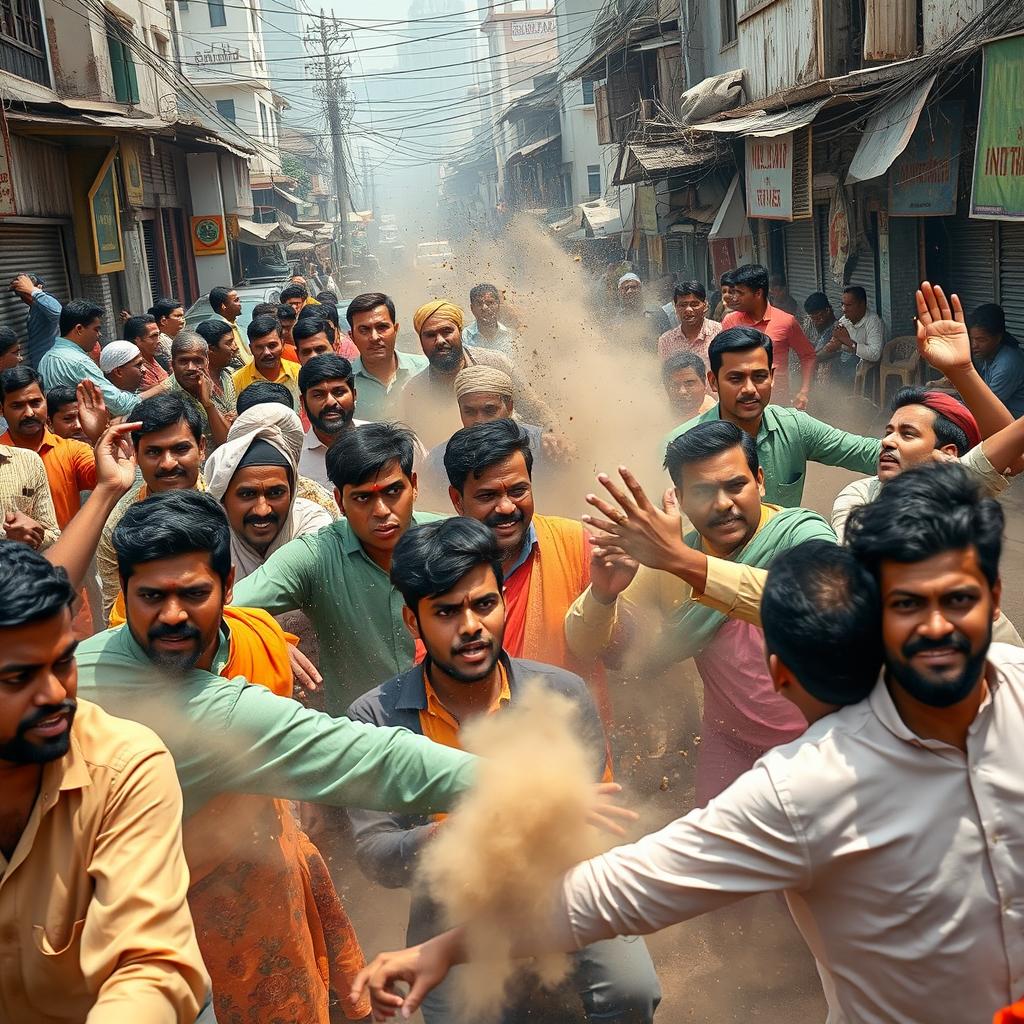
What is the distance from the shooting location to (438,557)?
9.67 ft

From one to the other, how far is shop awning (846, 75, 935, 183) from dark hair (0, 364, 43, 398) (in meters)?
7.01

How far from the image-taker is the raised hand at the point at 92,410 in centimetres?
505

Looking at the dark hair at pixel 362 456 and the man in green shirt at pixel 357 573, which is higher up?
the dark hair at pixel 362 456

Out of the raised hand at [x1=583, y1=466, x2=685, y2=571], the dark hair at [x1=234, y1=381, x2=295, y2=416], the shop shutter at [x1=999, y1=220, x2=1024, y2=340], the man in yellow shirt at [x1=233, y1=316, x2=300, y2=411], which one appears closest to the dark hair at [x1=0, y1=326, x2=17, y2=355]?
the man in yellow shirt at [x1=233, y1=316, x2=300, y2=411]

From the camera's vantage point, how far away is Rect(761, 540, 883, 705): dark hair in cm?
209

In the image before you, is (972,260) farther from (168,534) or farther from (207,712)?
(207,712)

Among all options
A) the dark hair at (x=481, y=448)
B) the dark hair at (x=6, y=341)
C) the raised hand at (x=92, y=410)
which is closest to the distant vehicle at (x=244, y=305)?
the dark hair at (x=6, y=341)

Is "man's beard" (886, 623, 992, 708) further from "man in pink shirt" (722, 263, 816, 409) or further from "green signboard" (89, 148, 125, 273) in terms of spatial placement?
"green signboard" (89, 148, 125, 273)

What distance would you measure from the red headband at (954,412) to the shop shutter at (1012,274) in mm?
6943

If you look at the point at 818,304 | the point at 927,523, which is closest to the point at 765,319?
the point at 818,304

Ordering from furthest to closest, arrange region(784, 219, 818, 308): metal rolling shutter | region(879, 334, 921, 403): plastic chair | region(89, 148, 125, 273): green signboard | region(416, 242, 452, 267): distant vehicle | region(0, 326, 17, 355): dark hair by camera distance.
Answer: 1. region(416, 242, 452, 267): distant vehicle
2. region(784, 219, 818, 308): metal rolling shutter
3. region(89, 148, 125, 273): green signboard
4. region(879, 334, 921, 403): plastic chair
5. region(0, 326, 17, 355): dark hair

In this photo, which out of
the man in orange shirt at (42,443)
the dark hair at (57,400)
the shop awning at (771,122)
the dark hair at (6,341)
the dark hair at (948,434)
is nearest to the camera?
the dark hair at (948,434)

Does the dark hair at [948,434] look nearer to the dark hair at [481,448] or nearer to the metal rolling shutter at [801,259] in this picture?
the dark hair at [481,448]

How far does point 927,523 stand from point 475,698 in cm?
133
